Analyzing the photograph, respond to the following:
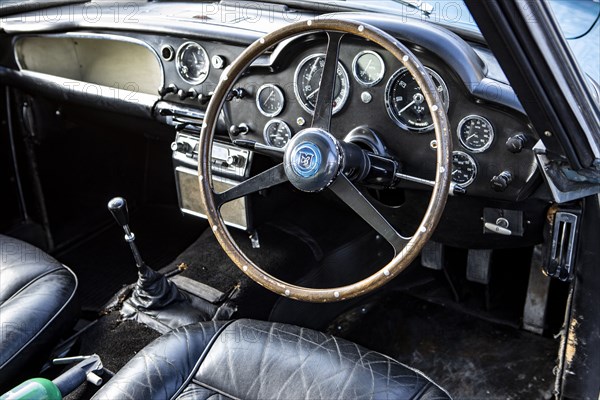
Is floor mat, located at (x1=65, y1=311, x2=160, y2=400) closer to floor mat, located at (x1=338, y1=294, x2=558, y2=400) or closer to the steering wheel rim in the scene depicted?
the steering wheel rim

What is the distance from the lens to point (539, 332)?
2.65 m

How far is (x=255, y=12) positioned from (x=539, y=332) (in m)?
1.60

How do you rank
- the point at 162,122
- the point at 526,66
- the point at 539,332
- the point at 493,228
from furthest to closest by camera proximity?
the point at 539,332, the point at 162,122, the point at 493,228, the point at 526,66

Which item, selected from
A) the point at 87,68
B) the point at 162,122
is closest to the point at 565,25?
the point at 162,122

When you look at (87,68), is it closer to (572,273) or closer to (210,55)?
(210,55)

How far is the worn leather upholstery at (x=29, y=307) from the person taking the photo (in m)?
1.84

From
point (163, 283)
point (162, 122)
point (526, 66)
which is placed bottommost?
point (163, 283)

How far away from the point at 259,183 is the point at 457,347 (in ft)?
4.43

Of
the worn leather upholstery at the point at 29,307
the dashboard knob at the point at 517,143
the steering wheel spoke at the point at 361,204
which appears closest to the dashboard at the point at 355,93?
the dashboard knob at the point at 517,143

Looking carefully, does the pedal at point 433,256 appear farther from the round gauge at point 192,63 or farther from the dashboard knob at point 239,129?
the round gauge at point 192,63

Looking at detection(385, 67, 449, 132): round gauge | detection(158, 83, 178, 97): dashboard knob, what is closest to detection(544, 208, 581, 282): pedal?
detection(385, 67, 449, 132): round gauge

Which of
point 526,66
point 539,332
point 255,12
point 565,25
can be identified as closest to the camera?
point 526,66

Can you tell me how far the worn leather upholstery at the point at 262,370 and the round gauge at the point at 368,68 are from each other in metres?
0.69

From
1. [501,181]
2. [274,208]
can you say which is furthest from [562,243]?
[274,208]
